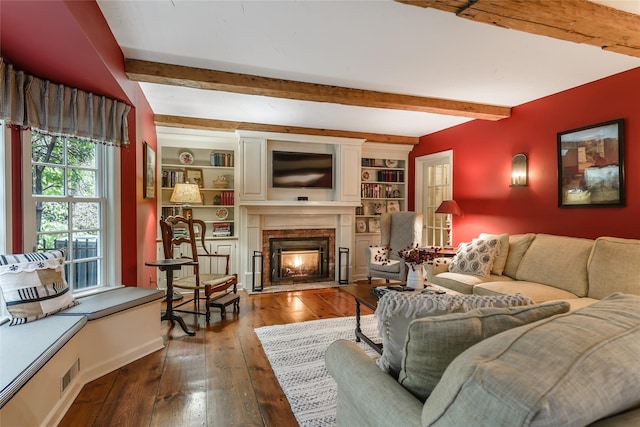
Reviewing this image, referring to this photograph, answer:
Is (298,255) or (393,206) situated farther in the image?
(393,206)

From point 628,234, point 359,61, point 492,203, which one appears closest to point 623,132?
point 628,234

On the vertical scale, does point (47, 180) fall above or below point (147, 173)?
below

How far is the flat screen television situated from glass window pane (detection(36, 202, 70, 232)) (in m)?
2.86

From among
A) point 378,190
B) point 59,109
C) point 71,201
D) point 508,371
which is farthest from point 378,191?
point 508,371

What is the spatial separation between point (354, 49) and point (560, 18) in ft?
4.17

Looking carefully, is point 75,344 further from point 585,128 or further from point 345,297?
point 585,128

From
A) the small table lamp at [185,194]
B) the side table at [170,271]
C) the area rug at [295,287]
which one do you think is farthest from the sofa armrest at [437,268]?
the small table lamp at [185,194]

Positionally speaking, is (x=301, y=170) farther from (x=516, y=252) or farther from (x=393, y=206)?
(x=516, y=252)

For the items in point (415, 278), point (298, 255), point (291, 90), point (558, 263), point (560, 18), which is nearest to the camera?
point (560, 18)

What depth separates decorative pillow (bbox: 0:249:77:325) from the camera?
2.05 m

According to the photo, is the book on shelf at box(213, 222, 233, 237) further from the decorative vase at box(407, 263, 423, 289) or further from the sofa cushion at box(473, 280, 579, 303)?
the sofa cushion at box(473, 280, 579, 303)

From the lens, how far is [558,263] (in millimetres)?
3082

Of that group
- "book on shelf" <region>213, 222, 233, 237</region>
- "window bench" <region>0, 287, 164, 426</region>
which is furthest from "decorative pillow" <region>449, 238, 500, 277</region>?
"book on shelf" <region>213, 222, 233, 237</region>

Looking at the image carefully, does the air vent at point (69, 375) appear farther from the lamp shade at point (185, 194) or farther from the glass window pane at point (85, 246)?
the lamp shade at point (185, 194)
